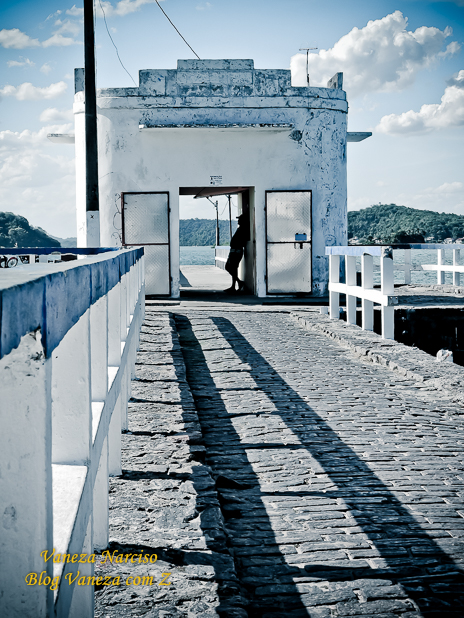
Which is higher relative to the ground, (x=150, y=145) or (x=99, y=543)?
(x=150, y=145)

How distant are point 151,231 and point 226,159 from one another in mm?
2613

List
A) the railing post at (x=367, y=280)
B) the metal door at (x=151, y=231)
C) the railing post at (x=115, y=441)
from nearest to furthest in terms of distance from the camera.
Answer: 1. the railing post at (x=115, y=441)
2. the railing post at (x=367, y=280)
3. the metal door at (x=151, y=231)

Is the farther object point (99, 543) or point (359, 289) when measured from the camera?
point (359, 289)

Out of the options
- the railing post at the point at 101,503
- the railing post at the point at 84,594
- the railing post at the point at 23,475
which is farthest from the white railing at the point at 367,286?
the railing post at the point at 23,475

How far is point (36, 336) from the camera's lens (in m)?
1.31

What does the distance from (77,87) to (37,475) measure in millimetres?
17174

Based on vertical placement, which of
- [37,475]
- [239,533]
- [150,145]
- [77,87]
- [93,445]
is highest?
[77,87]

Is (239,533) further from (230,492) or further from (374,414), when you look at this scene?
(374,414)

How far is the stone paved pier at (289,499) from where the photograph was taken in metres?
2.62

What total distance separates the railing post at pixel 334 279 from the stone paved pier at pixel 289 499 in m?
5.06

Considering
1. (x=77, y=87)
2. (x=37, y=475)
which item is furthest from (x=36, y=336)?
(x=77, y=87)

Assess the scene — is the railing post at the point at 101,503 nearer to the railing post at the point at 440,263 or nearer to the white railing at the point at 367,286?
the white railing at the point at 367,286

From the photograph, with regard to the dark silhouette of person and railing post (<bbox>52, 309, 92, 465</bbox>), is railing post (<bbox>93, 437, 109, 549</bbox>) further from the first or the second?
the dark silhouette of person

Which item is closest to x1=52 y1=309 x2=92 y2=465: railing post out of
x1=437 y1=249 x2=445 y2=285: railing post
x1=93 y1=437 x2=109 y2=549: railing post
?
x1=93 y1=437 x2=109 y2=549: railing post
